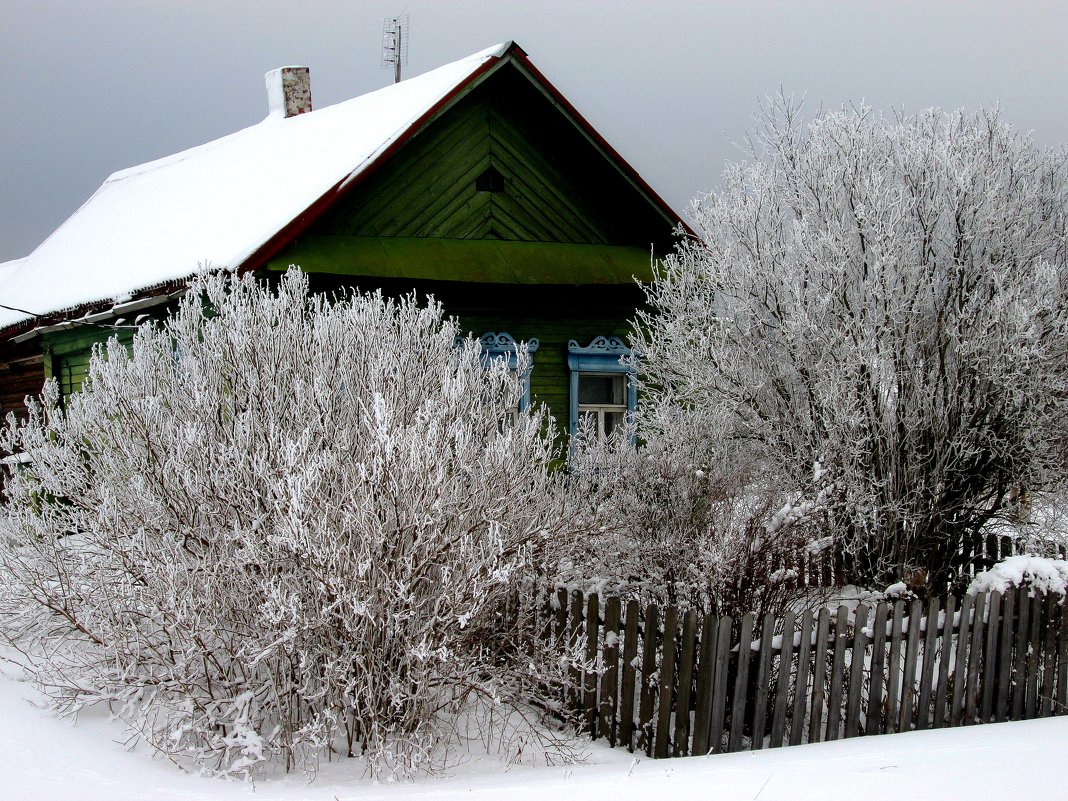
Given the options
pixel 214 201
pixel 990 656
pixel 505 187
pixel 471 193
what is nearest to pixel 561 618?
pixel 990 656

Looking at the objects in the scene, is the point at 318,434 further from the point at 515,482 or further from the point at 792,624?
the point at 792,624

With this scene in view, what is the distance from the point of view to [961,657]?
679 centimetres

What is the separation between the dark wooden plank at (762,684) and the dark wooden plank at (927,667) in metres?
1.21

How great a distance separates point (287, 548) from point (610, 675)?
2273mm

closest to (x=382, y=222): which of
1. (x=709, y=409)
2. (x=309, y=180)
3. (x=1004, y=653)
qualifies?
(x=309, y=180)

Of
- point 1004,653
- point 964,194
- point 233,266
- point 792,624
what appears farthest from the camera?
point 233,266

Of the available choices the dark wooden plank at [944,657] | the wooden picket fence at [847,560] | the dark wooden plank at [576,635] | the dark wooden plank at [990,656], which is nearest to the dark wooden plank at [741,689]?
the wooden picket fence at [847,560]

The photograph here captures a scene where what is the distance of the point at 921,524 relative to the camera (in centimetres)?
907

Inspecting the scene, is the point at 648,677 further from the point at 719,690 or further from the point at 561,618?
the point at 561,618

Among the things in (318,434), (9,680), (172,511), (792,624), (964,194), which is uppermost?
(964,194)

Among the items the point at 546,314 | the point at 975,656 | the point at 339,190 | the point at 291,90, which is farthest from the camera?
the point at 291,90

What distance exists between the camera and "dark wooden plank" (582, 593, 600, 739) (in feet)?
21.0

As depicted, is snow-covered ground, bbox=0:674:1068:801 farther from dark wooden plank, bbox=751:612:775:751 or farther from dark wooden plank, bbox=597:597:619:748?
dark wooden plank, bbox=597:597:619:748

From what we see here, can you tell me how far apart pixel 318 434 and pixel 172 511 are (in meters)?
0.96
